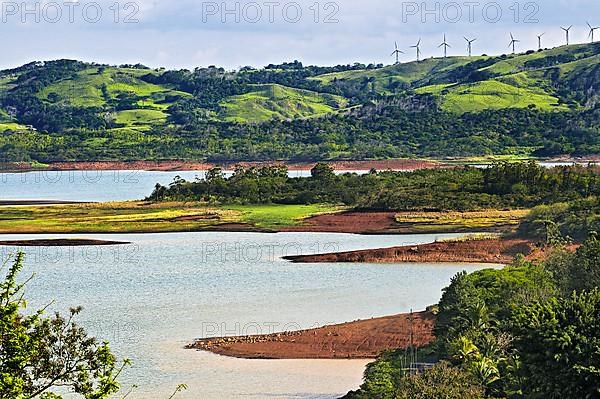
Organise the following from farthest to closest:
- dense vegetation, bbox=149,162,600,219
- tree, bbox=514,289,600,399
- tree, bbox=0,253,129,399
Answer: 1. dense vegetation, bbox=149,162,600,219
2. tree, bbox=514,289,600,399
3. tree, bbox=0,253,129,399

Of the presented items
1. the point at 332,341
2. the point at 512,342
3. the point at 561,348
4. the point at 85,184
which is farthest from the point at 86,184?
the point at 561,348

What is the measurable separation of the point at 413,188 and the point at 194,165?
72336 mm

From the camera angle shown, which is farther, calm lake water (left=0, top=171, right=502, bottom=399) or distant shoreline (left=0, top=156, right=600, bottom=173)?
distant shoreline (left=0, top=156, right=600, bottom=173)

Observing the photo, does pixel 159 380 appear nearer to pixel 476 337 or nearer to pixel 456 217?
pixel 476 337

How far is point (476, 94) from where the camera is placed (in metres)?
191

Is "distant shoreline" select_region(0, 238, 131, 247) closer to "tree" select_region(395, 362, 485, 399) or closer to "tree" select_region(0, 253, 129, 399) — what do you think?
Answer: "tree" select_region(395, 362, 485, 399)

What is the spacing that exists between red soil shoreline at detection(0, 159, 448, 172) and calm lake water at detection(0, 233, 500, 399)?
71.3m

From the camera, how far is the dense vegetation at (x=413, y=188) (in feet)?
284

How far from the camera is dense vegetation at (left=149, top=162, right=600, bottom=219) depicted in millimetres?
86562

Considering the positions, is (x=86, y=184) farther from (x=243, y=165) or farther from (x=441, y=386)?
(x=441, y=386)

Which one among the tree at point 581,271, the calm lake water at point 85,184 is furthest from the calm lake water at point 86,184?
the tree at point 581,271

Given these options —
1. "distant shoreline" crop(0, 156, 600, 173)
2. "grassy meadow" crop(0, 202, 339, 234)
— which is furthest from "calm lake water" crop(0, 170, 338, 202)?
"grassy meadow" crop(0, 202, 339, 234)

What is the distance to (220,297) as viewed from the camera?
164 ft

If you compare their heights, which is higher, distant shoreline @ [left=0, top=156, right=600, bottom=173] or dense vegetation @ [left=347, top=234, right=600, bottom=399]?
distant shoreline @ [left=0, top=156, right=600, bottom=173]
